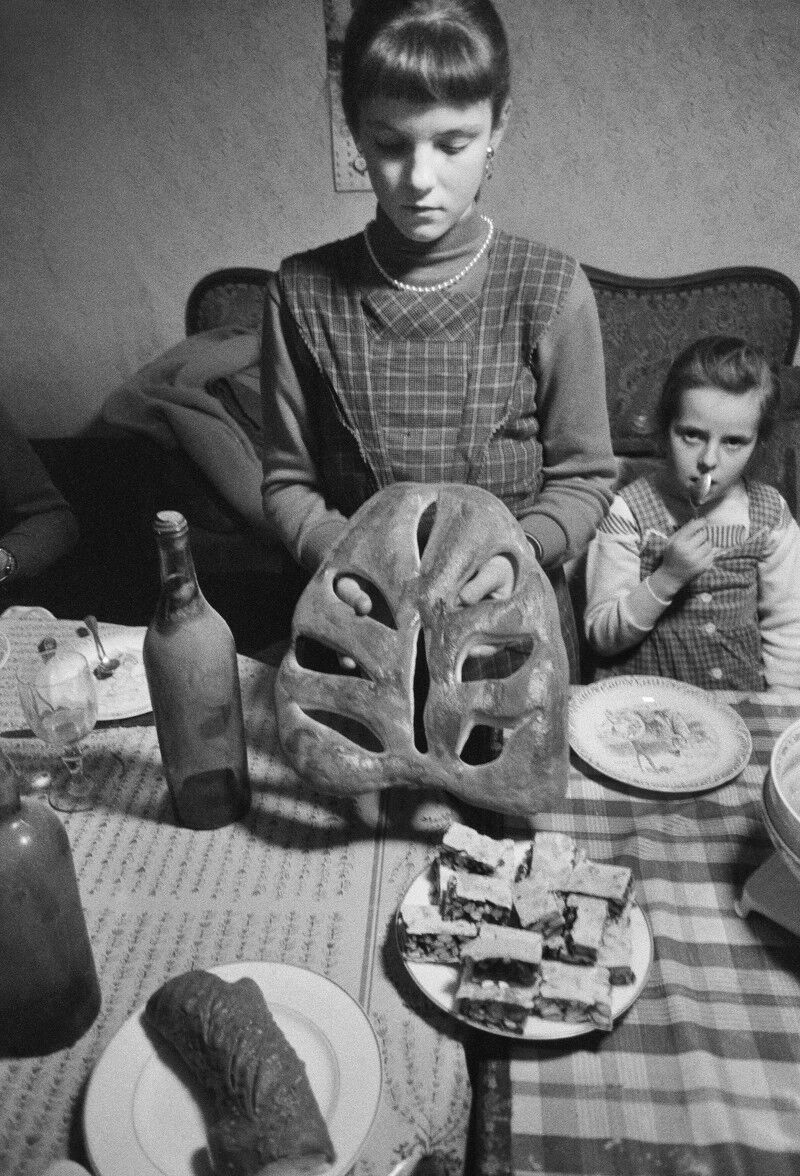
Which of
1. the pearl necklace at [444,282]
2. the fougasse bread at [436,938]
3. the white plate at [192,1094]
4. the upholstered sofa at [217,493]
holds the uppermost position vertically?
the pearl necklace at [444,282]

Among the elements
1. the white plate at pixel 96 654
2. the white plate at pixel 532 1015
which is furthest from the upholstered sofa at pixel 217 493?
the white plate at pixel 532 1015

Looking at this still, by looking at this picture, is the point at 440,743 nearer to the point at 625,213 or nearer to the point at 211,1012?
the point at 211,1012

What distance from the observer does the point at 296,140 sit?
9.50 ft

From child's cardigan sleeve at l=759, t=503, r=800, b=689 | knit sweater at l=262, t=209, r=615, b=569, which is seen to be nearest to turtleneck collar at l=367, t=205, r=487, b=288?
knit sweater at l=262, t=209, r=615, b=569

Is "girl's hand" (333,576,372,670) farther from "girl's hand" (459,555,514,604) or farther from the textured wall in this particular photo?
the textured wall

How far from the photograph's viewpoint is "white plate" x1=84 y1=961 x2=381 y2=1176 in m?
0.66

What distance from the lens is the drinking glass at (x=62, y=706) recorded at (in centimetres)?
101

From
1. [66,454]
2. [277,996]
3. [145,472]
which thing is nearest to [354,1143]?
[277,996]

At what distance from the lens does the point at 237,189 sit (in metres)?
2.98

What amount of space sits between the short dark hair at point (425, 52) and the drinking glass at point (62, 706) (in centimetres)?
72

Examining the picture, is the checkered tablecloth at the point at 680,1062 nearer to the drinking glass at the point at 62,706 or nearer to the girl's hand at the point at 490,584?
the girl's hand at the point at 490,584

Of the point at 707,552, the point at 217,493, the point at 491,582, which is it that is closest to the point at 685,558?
the point at 707,552

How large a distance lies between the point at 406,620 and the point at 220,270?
2.46 metres

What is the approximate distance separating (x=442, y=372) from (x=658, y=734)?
54cm
